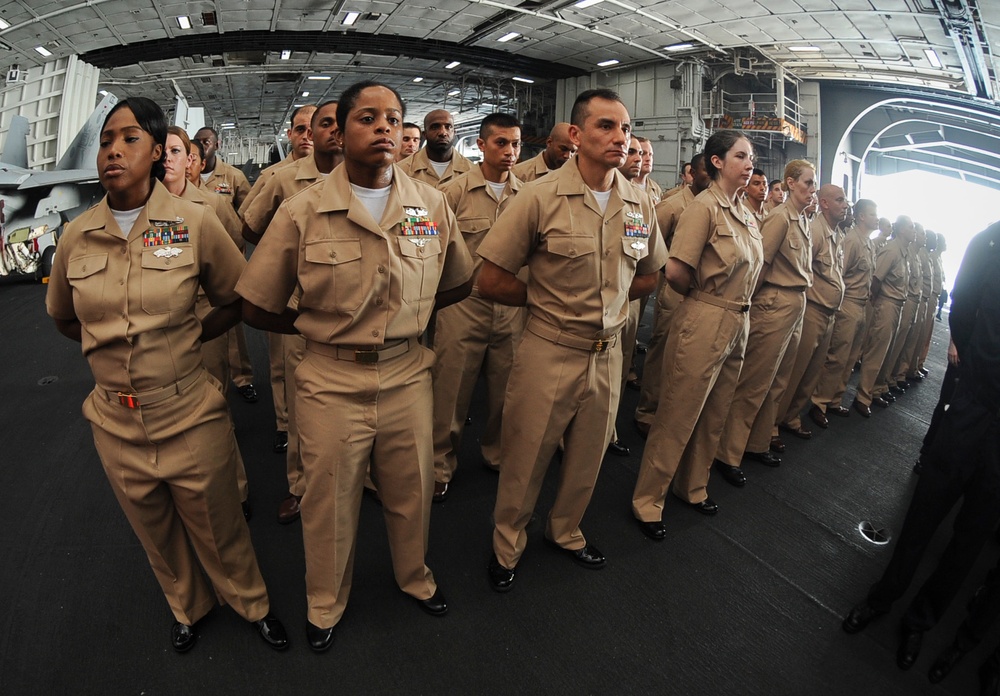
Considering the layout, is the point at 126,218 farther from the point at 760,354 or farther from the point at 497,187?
the point at 760,354

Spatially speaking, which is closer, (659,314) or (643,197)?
(643,197)

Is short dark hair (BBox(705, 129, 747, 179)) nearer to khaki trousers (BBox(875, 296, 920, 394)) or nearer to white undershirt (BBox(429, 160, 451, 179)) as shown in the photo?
white undershirt (BBox(429, 160, 451, 179))

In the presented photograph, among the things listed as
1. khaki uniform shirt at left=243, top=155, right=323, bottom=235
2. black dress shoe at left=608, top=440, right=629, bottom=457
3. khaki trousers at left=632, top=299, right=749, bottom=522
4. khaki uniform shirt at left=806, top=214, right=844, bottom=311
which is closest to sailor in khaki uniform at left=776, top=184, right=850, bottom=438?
khaki uniform shirt at left=806, top=214, right=844, bottom=311

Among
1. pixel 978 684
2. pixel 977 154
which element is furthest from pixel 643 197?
pixel 977 154

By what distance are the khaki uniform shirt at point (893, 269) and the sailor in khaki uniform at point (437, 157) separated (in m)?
4.26

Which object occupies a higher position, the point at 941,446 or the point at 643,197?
the point at 643,197

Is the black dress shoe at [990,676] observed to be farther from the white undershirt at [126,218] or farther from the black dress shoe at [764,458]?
the white undershirt at [126,218]

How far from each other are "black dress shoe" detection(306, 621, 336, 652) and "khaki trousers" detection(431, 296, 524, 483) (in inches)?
45.6

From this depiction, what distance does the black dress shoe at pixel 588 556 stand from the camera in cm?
258

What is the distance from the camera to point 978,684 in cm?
212

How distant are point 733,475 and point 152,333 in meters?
3.37

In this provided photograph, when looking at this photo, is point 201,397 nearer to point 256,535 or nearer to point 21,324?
point 256,535

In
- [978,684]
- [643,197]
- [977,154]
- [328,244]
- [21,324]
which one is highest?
[977,154]

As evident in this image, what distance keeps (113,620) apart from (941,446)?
339 centimetres
